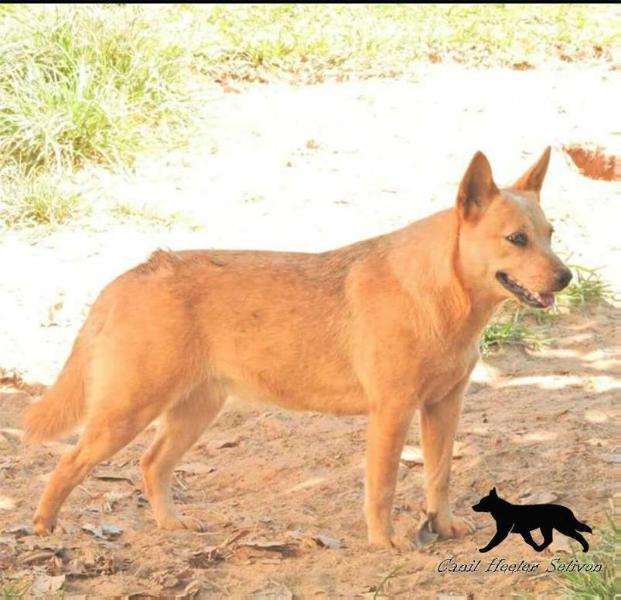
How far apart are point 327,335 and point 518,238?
1.02m

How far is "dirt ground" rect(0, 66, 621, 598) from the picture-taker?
17.7 feet

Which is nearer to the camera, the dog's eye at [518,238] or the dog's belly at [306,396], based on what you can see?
the dog's eye at [518,238]

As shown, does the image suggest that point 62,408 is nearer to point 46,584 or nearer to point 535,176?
point 46,584

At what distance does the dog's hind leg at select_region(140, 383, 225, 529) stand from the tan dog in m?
0.05

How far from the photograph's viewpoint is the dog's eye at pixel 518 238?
17.3 ft

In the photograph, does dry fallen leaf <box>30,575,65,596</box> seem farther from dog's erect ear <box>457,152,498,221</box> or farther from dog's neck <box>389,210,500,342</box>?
dog's erect ear <box>457,152,498,221</box>

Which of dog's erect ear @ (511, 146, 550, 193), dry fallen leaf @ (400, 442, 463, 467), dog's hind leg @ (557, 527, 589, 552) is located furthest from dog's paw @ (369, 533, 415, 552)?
dog's erect ear @ (511, 146, 550, 193)

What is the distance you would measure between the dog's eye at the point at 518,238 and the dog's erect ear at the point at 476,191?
0.59ft

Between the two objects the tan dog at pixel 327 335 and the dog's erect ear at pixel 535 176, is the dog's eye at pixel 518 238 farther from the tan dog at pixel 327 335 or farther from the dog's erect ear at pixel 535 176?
the dog's erect ear at pixel 535 176

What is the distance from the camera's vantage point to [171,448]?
→ 613cm

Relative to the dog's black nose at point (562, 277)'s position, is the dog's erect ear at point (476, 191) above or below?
above

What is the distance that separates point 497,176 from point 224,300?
17.9 ft

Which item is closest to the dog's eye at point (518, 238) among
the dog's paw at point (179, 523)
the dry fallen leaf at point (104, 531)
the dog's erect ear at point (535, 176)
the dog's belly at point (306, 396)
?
the dog's erect ear at point (535, 176)

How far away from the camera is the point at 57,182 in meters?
10.3
